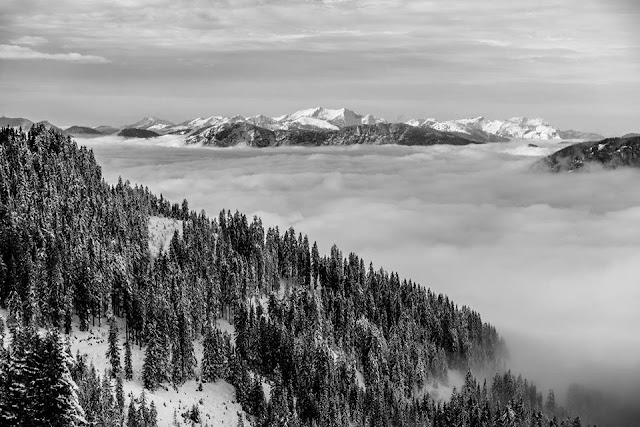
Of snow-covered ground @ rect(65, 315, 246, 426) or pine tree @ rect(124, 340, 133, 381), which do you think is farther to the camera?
pine tree @ rect(124, 340, 133, 381)

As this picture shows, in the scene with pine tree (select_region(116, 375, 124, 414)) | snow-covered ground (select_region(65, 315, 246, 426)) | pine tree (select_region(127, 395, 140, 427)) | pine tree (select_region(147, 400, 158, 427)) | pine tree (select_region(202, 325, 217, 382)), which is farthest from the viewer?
pine tree (select_region(202, 325, 217, 382))

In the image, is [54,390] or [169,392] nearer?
[54,390]

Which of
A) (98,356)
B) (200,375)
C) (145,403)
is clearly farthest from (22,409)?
(200,375)

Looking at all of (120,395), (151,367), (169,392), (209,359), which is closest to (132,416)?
(120,395)

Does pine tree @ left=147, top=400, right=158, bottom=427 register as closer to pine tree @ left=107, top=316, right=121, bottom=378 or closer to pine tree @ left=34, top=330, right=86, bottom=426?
pine tree @ left=107, top=316, right=121, bottom=378

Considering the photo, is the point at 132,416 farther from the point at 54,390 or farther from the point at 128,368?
the point at 54,390

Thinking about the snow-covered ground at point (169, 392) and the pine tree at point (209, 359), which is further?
the pine tree at point (209, 359)

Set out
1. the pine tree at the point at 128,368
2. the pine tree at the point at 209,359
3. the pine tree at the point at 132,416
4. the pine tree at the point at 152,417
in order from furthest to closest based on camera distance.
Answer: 1. the pine tree at the point at 209,359
2. the pine tree at the point at 128,368
3. the pine tree at the point at 152,417
4. the pine tree at the point at 132,416

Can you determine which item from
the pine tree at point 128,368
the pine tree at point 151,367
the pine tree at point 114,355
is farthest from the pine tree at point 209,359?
the pine tree at point 114,355

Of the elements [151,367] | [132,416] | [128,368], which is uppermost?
[128,368]

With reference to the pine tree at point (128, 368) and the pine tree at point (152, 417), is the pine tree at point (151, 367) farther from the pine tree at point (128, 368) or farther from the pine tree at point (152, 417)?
the pine tree at point (152, 417)

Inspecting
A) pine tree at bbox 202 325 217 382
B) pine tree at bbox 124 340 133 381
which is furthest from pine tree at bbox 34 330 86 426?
pine tree at bbox 202 325 217 382

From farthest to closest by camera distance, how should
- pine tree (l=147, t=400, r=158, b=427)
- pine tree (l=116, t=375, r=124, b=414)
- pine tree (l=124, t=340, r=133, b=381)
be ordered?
pine tree (l=124, t=340, r=133, b=381), pine tree (l=147, t=400, r=158, b=427), pine tree (l=116, t=375, r=124, b=414)
